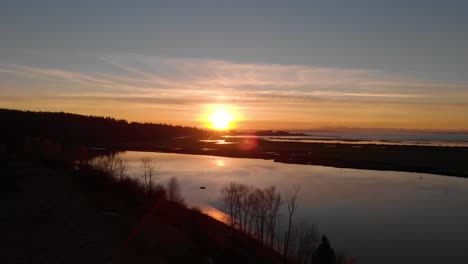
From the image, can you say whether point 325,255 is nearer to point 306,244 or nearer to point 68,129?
point 306,244

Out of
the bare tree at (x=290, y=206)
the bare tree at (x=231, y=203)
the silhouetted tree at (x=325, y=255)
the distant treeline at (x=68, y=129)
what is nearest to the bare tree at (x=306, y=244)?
the bare tree at (x=290, y=206)

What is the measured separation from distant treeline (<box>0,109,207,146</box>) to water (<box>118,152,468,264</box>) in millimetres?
36829

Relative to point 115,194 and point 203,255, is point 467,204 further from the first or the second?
point 115,194

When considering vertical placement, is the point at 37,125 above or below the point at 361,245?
above

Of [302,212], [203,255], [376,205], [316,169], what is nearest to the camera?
[203,255]

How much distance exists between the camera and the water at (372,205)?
16234mm

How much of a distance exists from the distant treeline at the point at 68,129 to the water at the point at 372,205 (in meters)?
36.8

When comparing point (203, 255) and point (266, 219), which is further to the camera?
point (266, 219)

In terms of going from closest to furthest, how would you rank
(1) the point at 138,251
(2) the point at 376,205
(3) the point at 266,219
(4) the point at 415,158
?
(1) the point at 138,251 < (3) the point at 266,219 < (2) the point at 376,205 < (4) the point at 415,158

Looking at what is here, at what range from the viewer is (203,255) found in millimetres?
16391

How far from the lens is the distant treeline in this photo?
7650 cm

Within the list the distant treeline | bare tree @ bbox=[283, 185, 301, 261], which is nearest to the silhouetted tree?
bare tree @ bbox=[283, 185, 301, 261]

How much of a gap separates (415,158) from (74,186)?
4406cm

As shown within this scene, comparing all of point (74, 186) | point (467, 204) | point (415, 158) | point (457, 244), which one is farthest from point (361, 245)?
point (415, 158)
